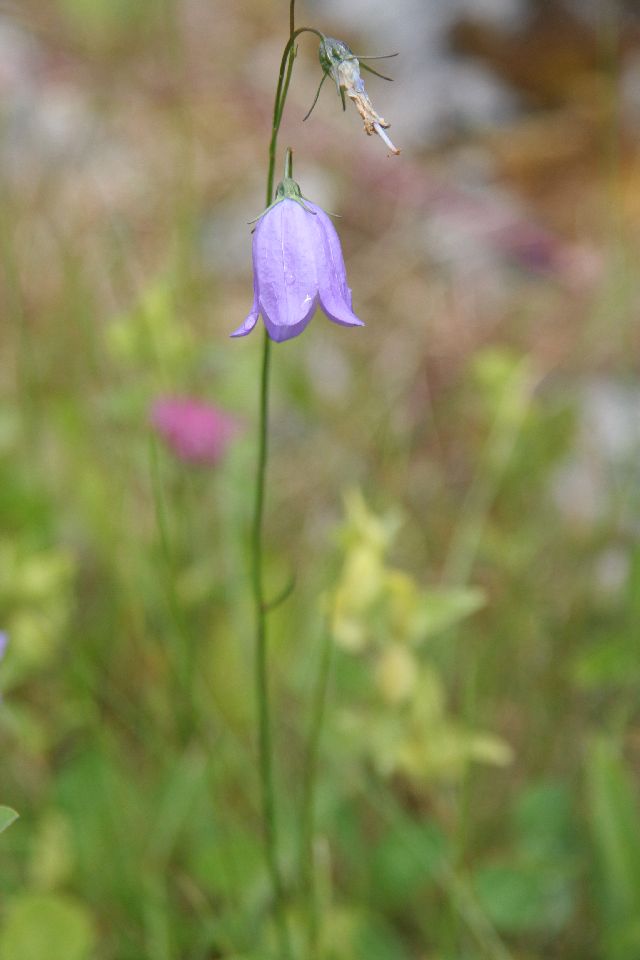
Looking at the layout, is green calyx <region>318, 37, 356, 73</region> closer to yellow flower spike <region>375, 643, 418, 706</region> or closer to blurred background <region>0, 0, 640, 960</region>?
blurred background <region>0, 0, 640, 960</region>

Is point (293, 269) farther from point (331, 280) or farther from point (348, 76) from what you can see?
point (348, 76)

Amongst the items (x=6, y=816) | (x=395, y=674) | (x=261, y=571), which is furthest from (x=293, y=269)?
(x=395, y=674)

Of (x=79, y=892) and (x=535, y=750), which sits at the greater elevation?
(x=535, y=750)

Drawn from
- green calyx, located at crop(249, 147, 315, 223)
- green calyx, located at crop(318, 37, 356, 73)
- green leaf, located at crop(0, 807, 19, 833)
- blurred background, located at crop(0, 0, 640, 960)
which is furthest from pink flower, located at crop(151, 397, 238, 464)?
green leaf, located at crop(0, 807, 19, 833)

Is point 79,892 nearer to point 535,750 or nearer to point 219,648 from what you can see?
point 219,648

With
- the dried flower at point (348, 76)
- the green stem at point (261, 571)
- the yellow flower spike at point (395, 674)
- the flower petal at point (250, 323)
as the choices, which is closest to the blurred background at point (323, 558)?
the yellow flower spike at point (395, 674)

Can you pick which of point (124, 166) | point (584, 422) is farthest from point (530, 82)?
point (584, 422)
